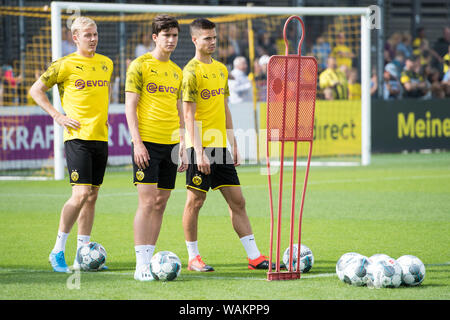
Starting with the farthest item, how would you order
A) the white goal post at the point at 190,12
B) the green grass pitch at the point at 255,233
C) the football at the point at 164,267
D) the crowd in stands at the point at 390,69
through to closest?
the crowd in stands at the point at 390,69 < the white goal post at the point at 190,12 < the football at the point at 164,267 < the green grass pitch at the point at 255,233

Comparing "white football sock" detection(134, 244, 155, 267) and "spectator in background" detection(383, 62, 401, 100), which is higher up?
"spectator in background" detection(383, 62, 401, 100)

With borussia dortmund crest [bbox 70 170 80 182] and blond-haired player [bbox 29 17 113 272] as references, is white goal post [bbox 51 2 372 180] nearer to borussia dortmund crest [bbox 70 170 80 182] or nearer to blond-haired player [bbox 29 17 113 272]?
blond-haired player [bbox 29 17 113 272]

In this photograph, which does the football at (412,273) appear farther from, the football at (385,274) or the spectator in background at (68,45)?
the spectator in background at (68,45)

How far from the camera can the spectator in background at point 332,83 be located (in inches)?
799

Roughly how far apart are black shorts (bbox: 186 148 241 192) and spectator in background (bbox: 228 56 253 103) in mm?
11340

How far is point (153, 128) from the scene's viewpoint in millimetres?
6941

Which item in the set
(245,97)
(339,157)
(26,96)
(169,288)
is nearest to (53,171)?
(26,96)

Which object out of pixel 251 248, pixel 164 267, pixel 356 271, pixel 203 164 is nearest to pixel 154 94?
pixel 203 164

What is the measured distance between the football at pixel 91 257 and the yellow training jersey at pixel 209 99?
121 cm

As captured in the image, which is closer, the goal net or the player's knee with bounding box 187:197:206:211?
the player's knee with bounding box 187:197:206:211

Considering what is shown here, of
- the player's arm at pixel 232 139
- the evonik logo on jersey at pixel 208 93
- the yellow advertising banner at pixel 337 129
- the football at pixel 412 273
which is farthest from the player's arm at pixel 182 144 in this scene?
the yellow advertising banner at pixel 337 129

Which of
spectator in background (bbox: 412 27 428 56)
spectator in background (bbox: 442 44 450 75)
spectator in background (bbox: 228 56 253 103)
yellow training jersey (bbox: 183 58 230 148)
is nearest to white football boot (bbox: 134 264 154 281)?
yellow training jersey (bbox: 183 58 230 148)

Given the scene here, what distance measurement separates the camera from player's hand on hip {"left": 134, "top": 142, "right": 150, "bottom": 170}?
22.2 ft

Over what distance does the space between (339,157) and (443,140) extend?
3.80 metres
